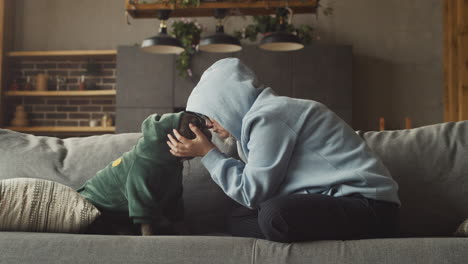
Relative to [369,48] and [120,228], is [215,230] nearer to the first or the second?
[120,228]

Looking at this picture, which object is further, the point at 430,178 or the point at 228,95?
the point at 430,178

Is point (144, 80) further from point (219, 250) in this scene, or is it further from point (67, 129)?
point (219, 250)

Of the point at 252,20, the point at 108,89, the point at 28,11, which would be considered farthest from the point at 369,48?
the point at 28,11

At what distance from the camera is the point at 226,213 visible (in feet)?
6.72

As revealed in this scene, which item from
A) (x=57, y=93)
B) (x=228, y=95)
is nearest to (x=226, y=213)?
(x=228, y=95)

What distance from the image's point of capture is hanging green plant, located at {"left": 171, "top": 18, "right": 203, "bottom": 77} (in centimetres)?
612

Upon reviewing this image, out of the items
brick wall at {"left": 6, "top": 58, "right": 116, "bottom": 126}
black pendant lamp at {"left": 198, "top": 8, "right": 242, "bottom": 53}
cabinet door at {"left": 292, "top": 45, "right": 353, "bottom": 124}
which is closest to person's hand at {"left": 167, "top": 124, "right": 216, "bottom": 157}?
black pendant lamp at {"left": 198, "top": 8, "right": 242, "bottom": 53}

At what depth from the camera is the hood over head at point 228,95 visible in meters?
1.77

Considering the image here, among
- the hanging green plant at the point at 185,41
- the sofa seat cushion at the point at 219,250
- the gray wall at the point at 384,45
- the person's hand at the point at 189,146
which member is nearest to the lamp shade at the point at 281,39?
the hanging green plant at the point at 185,41

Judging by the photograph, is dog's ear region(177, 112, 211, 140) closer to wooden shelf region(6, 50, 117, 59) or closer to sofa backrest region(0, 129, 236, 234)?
sofa backrest region(0, 129, 236, 234)

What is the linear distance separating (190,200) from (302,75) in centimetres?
437

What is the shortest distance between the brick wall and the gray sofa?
489 cm

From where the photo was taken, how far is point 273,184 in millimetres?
1622

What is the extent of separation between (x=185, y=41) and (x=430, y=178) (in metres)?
4.55
